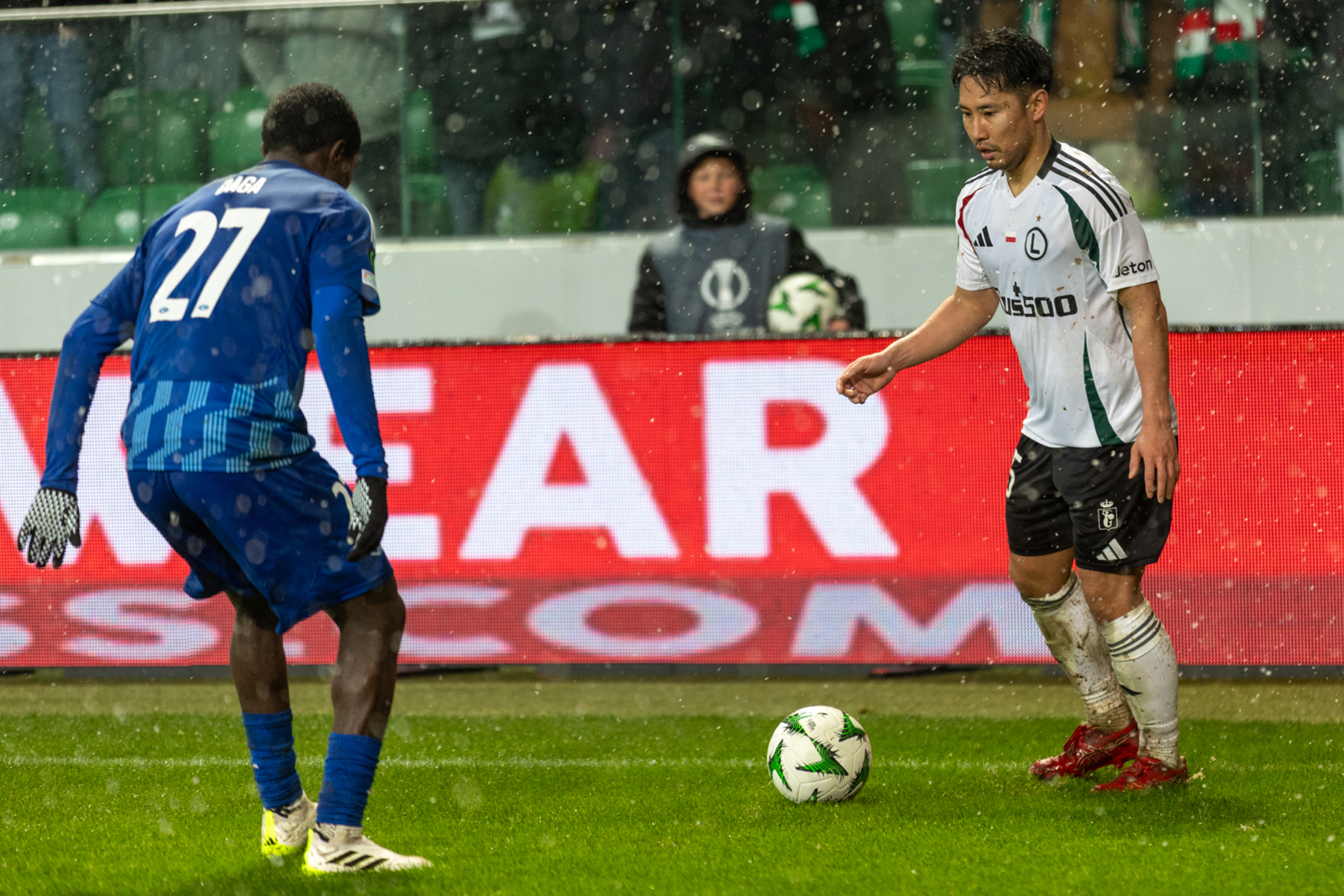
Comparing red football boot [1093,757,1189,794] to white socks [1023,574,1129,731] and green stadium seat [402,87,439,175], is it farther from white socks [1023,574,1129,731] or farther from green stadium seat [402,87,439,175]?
green stadium seat [402,87,439,175]

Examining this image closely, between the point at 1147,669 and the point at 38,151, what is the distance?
843 centimetres

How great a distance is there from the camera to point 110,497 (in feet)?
20.7

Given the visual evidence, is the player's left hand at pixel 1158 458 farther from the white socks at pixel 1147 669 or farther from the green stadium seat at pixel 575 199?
the green stadium seat at pixel 575 199

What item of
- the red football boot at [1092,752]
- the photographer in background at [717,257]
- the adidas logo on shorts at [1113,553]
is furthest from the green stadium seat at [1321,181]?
the adidas logo on shorts at [1113,553]

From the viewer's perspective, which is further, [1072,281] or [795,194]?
[795,194]

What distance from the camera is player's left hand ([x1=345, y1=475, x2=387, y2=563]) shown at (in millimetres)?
3344

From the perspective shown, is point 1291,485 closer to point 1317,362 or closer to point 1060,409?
point 1317,362

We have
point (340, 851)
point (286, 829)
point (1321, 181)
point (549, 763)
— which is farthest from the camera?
point (1321, 181)

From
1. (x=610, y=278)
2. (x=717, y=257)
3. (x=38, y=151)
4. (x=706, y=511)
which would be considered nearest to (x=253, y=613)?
(x=706, y=511)

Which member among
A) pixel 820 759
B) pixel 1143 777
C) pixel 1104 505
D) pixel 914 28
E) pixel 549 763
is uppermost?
pixel 914 28

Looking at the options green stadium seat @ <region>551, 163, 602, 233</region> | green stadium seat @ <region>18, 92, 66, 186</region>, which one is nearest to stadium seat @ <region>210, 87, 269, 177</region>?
green stadium seat @ <region>18, 92, 66, 186</region>

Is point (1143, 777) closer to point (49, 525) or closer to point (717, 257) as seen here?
point (49, 525)

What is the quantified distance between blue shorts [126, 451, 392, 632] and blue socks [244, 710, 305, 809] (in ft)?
0.84

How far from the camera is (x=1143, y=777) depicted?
14.1ft
